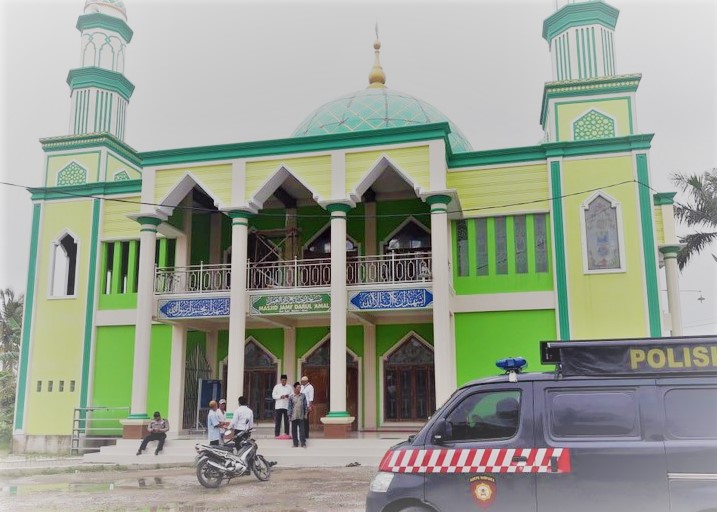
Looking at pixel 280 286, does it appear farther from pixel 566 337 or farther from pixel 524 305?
pixel 566 337

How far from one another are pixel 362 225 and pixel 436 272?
4.76 metres

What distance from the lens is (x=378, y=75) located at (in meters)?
24.6

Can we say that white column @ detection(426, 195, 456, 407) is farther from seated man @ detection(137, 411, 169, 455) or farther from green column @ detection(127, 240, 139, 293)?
green column @ detection(127, 240, 139, 293)

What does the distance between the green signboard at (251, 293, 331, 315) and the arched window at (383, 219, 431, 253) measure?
3634 millimetres

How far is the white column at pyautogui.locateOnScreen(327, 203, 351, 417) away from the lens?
15.2m

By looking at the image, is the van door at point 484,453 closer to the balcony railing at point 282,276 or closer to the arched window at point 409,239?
the balcony railing at point 282,276

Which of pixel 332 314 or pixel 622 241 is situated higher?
pixel 622 241

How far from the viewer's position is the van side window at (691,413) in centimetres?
534

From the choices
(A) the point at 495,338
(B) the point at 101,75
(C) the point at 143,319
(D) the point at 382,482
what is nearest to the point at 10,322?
(B) the point at 101,75

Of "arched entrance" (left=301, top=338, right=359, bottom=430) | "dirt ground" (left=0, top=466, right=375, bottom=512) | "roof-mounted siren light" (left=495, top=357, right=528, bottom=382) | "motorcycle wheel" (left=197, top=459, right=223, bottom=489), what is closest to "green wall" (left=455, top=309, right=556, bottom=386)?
"arched entrance" (left=301, top=338, right=359, bottom=430)

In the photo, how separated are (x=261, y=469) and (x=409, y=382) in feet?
24.7

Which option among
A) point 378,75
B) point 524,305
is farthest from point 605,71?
point 378,75

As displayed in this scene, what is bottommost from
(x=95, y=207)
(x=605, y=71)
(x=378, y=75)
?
(x=95, y=207)

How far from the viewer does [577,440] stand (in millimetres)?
5570
